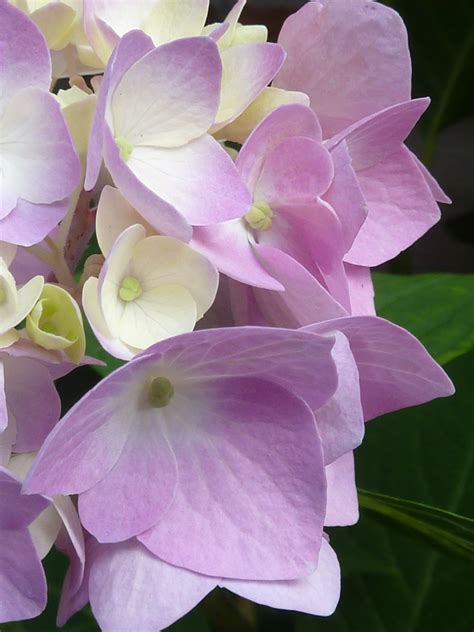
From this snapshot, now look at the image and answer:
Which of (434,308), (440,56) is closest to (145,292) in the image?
(434,308)

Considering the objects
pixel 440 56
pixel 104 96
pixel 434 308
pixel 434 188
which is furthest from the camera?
pixel 440 56

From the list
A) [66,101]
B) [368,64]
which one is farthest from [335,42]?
[66,101]

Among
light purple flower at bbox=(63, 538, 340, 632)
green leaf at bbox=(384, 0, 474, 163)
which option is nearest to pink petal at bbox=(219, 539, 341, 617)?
light purple flower at bbox=(63, 538, 340, 632)

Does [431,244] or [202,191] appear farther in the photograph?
[431,244]

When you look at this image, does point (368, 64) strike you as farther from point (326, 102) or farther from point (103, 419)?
point (103, 419)

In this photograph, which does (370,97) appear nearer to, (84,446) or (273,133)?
(273,133)

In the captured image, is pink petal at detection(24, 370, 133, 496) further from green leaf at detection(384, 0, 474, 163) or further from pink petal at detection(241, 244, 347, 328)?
green leaf at detection(384, 0, 474, 163)
